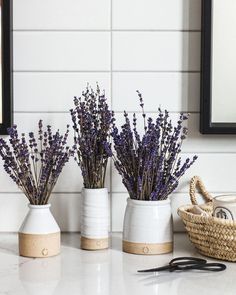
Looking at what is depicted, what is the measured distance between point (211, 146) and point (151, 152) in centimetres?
26

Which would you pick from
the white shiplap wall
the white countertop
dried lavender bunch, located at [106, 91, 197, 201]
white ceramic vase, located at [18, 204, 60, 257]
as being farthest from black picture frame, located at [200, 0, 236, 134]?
white ceramic vase, located at [18, 204, 60, 257]

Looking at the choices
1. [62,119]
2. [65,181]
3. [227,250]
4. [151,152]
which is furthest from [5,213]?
[227,250]

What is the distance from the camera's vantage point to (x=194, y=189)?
1174 mm

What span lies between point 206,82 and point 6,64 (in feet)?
1.52

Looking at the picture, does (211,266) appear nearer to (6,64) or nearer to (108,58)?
(108,58)

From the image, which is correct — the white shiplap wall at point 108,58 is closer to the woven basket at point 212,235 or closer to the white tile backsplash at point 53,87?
the white tile backsplash at point 53,87

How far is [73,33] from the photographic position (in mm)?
1192

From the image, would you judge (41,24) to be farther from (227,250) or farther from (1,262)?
(227,250)

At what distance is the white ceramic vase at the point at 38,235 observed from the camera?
3.30 ft

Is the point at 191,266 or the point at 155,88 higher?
the point at 155,88

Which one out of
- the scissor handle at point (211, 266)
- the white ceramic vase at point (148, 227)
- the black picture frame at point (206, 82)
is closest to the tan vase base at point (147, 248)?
the white ceramic vase at point (148, 227)

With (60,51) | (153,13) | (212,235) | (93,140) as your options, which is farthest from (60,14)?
(212,235)

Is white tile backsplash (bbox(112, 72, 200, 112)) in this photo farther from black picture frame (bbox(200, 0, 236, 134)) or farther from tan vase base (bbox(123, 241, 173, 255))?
tan vase base (bbox(123, 241, 173, 255))

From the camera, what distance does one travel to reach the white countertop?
32.9 inches
